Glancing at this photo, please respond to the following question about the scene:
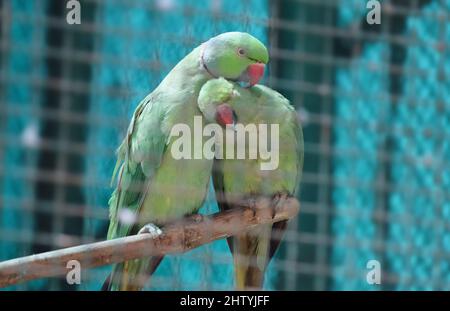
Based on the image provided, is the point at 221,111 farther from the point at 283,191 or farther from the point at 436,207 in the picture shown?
the point at 436,207

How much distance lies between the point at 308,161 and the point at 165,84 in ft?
0.82

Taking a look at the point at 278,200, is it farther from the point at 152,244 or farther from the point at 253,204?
the point at 152,244

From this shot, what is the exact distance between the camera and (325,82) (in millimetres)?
1634

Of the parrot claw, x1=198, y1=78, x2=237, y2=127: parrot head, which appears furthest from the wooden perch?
x1=198, y1=78, x2=237, y2=127: parrot head

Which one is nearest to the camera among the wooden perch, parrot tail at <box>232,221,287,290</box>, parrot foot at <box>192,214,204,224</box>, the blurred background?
the wooden perch

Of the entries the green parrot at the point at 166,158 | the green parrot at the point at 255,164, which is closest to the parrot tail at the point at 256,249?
the green parrot at the point at 255,164

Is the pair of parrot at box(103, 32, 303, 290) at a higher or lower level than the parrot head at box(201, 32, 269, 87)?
lower

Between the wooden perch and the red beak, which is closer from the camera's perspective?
the wooden perch

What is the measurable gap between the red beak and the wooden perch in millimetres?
173

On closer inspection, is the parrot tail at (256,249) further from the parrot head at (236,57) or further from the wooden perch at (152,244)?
the parrot head at (236,57)

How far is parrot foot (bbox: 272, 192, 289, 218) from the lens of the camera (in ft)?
5.32

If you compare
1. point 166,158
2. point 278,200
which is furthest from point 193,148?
point 278,200

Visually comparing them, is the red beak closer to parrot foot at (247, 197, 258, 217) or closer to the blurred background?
the blurred background
